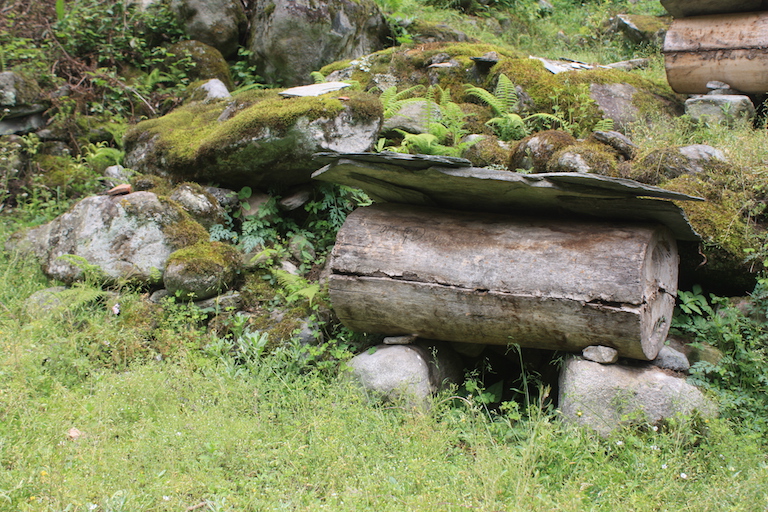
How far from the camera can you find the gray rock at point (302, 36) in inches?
316

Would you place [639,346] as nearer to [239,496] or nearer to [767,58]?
[239,496]

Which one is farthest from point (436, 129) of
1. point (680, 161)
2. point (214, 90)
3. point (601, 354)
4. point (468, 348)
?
point (214, 90)

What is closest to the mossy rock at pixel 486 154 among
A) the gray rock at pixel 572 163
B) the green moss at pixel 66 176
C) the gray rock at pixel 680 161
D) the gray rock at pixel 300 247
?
the gray rock at pixel 572 163

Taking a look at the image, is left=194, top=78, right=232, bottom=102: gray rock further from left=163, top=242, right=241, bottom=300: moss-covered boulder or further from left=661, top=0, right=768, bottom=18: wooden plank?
left=661, top=0, right=768, bottom=18: wooden plank

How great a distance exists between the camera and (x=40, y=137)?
24.5 feet

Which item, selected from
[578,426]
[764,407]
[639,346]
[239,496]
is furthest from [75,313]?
[764,407]

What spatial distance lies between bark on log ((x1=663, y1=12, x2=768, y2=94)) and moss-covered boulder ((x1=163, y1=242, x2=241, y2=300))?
17.5 feet

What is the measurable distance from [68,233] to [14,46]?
4395 mm

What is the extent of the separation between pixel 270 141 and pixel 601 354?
3539 millimetres

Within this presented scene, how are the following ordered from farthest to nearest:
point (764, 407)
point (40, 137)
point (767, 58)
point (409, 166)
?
point (40, 137) → point (767, 58) → point (409, 166) → point (764, 407)

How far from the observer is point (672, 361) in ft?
12.1

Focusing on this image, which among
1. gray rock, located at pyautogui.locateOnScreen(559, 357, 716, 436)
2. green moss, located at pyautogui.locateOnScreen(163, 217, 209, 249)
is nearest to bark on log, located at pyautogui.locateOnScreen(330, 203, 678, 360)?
gray rock, located at pyautogui.locateOnScreen(559, 357, 716, 436)

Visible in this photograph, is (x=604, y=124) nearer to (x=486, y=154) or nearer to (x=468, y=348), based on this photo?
(x=486, y=154)

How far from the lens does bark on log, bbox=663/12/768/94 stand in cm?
582
